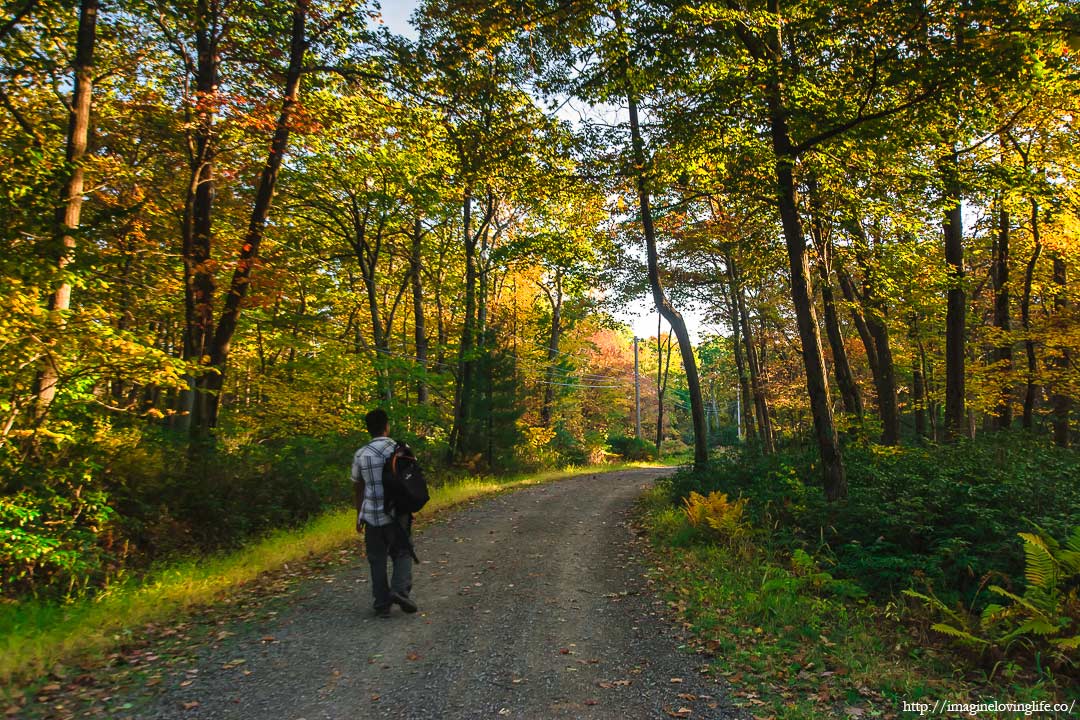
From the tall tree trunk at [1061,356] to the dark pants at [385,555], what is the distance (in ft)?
59.6

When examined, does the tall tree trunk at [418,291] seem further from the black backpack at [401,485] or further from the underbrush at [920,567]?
the black backpack at [401,485]

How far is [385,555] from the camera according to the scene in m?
5.85

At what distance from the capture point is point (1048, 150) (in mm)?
15789

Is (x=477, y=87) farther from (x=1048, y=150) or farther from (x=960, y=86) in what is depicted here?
(x=1048, y=150)

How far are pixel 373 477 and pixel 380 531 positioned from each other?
563 millimetres

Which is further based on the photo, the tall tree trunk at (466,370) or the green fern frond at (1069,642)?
the tall tree trunk at (466,370)

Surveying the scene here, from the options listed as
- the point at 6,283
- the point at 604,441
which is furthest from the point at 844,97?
the point at 604,441

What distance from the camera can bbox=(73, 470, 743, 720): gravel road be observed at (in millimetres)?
3877

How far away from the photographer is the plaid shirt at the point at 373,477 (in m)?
5.80

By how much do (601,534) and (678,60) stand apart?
26.7 feet

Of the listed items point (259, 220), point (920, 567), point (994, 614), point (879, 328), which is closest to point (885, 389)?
point (879, 328)

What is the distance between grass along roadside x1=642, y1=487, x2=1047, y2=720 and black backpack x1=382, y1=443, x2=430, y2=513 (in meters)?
3.03

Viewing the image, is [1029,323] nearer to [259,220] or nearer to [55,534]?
[259,220]

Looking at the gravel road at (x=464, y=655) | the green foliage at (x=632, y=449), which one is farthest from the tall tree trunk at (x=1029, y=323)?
the green foliage at (x=632, y=449)
